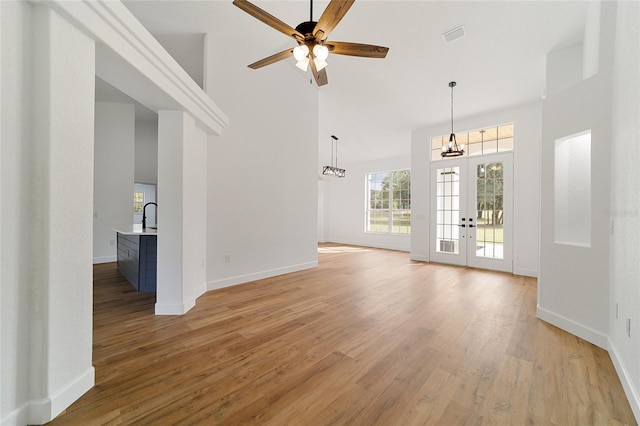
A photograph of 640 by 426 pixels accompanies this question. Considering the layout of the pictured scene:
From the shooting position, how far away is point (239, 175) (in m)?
4.03

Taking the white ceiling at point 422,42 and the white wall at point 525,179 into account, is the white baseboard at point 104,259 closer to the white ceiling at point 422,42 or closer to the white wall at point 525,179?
the white ceiling at point 422,42

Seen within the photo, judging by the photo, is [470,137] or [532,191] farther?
[470,137]

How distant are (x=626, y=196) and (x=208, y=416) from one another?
3180 mm

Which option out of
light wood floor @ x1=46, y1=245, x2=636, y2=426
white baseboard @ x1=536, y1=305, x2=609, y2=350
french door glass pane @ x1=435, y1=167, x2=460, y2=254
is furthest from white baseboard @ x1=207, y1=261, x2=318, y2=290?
white baseboard @ x1=536, y1=305, x2=609, y2=350

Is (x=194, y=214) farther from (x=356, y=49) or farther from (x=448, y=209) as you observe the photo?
(x=448, y=209)

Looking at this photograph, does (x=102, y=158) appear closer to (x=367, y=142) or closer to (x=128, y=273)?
(x=128, y=273)

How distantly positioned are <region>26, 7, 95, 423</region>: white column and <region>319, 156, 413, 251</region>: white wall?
804cm

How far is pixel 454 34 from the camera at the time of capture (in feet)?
11.3

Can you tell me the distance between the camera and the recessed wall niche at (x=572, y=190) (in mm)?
2668

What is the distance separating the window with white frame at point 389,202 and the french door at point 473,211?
7.13ft

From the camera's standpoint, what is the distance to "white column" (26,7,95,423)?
135cm

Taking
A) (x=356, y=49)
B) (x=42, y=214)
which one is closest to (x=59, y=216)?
(x=42, y=214)

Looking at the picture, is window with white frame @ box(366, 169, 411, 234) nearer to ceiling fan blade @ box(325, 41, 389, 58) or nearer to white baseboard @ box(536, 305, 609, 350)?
white baseboard @ box(536, 305, 609, 350)

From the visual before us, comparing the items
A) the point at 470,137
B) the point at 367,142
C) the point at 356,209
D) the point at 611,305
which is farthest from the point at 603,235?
the point at 356,209
